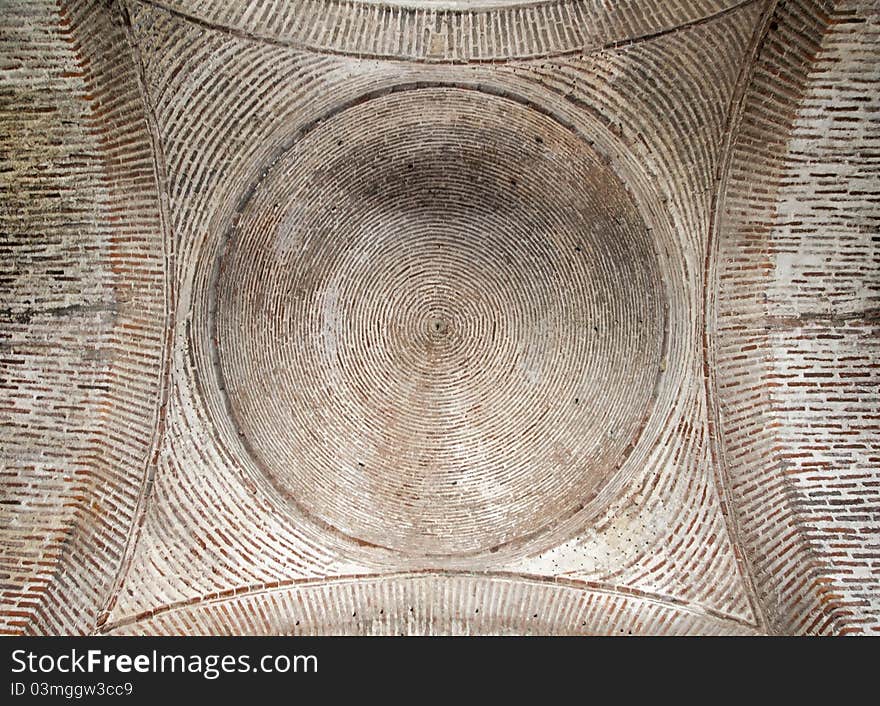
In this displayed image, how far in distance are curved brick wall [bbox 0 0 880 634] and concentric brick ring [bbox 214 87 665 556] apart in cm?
4

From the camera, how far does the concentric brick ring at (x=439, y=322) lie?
6789 millimetres

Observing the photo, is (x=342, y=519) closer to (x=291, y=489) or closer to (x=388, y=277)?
(x=291, y=489)

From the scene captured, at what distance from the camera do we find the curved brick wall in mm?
5938

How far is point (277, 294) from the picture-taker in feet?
23.6

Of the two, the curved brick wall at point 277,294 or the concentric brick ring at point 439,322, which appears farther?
the concentric brick ring at point 439,322

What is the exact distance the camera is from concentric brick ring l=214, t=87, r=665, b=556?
6.79 metres

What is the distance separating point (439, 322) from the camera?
788 centimetres

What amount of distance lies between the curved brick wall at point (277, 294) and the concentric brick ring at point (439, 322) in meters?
0.04

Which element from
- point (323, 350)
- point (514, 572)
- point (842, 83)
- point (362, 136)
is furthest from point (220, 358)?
point (842, 83)

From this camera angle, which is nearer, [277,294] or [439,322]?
[277,294]

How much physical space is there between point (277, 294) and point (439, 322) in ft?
5.38

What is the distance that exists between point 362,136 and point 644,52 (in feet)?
8.00

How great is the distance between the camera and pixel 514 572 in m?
6.62

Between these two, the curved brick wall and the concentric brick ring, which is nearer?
the curved brick wall
